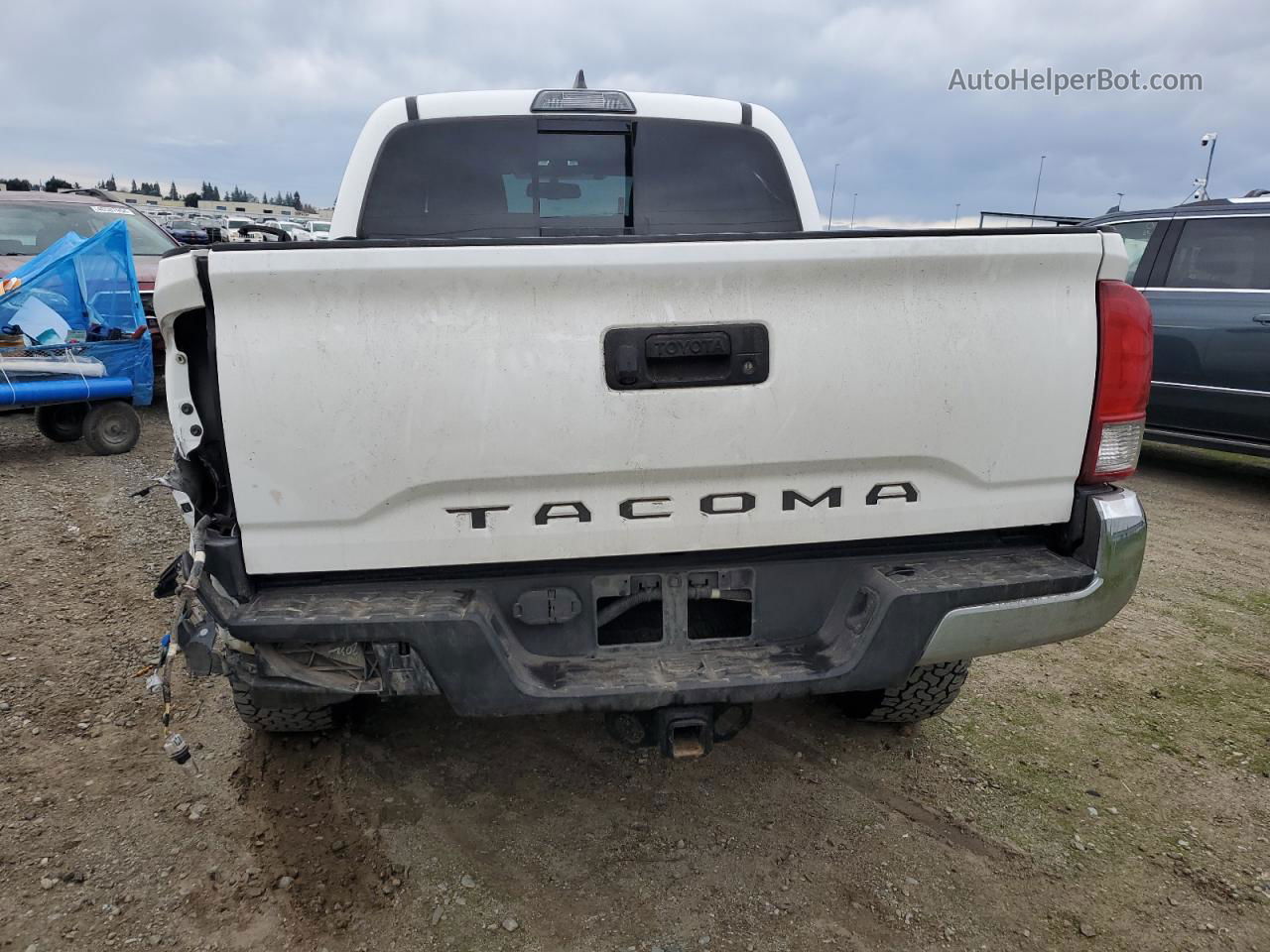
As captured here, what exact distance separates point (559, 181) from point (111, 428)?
16.4 ft

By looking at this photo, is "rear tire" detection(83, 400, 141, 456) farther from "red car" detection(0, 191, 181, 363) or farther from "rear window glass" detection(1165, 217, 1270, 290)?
"rear window glass" detection(1165, 217, 1270, 290)

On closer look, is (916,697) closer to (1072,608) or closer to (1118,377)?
(1072,608)

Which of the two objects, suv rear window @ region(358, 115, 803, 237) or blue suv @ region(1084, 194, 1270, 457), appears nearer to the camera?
suv rear window @ region(358, 115, 803, 237)

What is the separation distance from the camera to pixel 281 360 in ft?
5.95

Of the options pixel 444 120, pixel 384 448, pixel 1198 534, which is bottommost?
pixel 1198 534

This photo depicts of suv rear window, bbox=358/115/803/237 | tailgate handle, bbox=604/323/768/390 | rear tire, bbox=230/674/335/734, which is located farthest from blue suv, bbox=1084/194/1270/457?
rear tire, bbox=230/674/335/734

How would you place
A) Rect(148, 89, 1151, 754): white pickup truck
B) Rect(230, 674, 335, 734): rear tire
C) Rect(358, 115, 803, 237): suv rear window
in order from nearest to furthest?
Rect(148, 89, 1151, 754): white pickup truck
Rect(230, 674, 335, 734): rear tire
Rect(358, 115, 803, 237): suv rear window

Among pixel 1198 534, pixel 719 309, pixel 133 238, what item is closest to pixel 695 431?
pixel 719 309

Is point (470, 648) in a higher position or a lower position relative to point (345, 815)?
higher

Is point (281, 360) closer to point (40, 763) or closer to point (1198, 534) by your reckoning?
point (40, 763)

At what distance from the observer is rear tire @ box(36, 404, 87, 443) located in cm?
657

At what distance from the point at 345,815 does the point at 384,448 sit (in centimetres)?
131

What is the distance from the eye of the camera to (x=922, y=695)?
9.07 feet

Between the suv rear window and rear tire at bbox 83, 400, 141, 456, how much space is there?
14.5 feet
